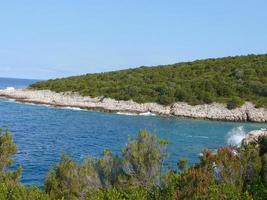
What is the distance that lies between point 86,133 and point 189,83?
3983 cm

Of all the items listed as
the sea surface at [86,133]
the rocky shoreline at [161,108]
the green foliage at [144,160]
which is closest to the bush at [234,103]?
the rocky shoreline at [161,108]

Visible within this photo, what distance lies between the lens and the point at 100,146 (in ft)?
163

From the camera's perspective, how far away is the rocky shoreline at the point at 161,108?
7919cm

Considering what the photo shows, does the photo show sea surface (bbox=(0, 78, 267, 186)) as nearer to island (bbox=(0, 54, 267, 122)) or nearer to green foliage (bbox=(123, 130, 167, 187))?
island (bbox=(0, 54, 267, 122))

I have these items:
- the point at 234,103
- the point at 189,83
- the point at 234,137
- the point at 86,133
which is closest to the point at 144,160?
the point at 234,137

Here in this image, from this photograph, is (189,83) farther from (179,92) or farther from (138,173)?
(138,173)

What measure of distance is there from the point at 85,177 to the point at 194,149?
30.7 metres

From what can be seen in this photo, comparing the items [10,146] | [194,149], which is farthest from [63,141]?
[10,146]

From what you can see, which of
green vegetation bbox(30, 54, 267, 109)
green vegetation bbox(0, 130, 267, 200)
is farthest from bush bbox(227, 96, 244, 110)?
green vegetation bbox(0, 130, 267, 200)

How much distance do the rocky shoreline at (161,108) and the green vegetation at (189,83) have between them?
1.53m

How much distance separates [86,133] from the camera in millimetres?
59531

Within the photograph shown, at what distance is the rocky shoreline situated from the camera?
260ft

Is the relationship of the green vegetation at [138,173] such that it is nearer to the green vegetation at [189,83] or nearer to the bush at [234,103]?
the bush at [234,103]

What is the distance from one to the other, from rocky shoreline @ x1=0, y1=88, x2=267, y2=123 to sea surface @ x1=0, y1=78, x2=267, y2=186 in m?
3.77
